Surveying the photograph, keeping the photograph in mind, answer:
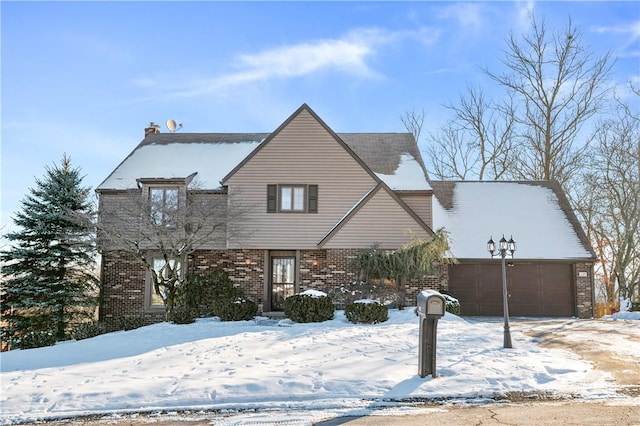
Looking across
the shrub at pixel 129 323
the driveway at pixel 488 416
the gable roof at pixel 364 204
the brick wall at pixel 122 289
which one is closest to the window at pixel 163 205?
the brick wall at pixel 122 289

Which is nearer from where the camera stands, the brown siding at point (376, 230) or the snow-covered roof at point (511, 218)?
the brown siding at point (376, 230)

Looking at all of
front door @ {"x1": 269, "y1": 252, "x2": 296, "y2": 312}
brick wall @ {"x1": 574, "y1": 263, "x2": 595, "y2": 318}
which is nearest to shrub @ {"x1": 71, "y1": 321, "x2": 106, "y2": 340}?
front door @ {"x1": 269, "y1": 252, "x2": 296, "y2": 312}

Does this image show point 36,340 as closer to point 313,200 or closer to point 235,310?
point 235,310

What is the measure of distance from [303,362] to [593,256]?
Result: 46.3ft

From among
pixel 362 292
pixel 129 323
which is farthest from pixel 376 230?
pixel 129 323

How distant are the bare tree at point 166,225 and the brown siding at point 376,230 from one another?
12.7 feet

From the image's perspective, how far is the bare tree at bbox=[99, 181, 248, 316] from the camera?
17453mm

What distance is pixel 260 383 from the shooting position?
859 centimetres

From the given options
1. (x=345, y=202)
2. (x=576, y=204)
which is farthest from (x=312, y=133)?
(x=576, y=204)

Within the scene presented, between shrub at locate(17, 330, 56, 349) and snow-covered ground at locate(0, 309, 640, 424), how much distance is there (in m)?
3.77

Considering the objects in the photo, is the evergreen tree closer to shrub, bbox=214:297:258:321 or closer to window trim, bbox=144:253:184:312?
window trim, bbox=144:253:184:312

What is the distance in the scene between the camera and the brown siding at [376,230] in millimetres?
18766

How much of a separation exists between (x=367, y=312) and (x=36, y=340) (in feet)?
35.5

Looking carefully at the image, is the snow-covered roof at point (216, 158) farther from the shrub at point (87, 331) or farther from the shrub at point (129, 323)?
the shrub at point (87, 331)
